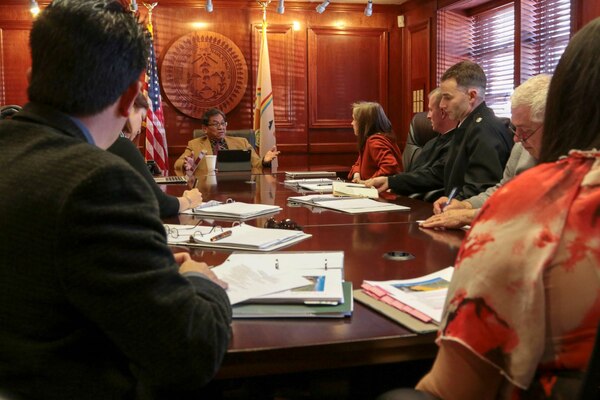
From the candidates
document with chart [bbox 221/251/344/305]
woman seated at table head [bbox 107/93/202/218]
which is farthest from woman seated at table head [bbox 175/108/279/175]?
document with chart [bbox 221/251/344/305]

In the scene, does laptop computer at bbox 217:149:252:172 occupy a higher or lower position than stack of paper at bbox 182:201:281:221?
higher

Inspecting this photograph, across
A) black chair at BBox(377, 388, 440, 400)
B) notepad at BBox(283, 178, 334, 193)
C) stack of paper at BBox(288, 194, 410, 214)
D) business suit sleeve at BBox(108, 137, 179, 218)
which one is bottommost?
black chair at BBox(377, 388, 440, 400)

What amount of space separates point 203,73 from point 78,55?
552cm

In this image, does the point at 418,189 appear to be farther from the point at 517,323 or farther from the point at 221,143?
the point at 517,323

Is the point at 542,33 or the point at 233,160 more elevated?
the point at 542,33

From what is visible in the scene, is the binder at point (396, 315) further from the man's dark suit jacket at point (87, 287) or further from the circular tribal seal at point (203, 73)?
the circular tribal seal at point (203, 73)

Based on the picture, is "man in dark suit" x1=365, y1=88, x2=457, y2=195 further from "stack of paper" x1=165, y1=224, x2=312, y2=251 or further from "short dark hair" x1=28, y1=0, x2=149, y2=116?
"short dark hair" x1=28, y1=0, x2=149, y2=116

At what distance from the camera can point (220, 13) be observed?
6.20 metres

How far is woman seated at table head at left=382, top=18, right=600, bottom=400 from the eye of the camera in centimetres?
75

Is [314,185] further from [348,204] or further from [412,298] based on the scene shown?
[412,298]

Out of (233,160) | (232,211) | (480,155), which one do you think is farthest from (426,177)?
(233,160)

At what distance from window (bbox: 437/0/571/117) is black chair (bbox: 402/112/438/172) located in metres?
0.93

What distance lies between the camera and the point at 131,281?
2.47 feet

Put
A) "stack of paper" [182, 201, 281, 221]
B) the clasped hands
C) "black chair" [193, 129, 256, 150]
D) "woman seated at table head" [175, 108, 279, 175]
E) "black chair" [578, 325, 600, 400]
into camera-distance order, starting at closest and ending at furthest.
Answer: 1. "black chair" [578, 325, 600, 400]
2. the clasped hands
3. "stack of paper" [182, 201, 281, 221]
4. "woman seated at table head" [175, 108, 279, 175]
5. "black chair" [193, 129, 256, 150]
